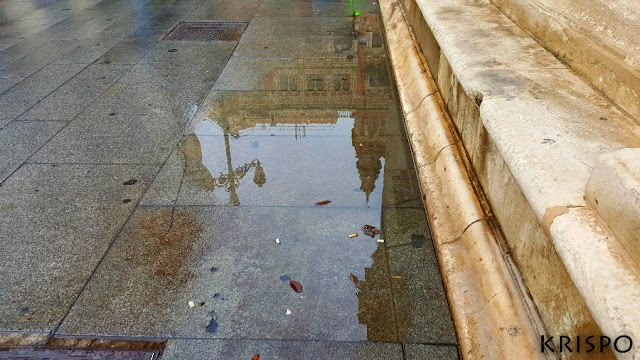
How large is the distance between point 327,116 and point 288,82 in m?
1.21

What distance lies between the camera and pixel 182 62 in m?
7.88

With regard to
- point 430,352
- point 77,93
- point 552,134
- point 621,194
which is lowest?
point 430,352

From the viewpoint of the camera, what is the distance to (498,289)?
3.00 metres

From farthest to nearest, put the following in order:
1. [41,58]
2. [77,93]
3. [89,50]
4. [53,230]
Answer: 1. [89,50]
2. [41,58]
3. [77,93]
4. [53,230]

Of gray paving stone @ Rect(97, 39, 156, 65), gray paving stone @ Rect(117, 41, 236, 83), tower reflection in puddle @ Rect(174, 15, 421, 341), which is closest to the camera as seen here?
tower reflection in puddle @ Rect(174, 15, 421, 341)

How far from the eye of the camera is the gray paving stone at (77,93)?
6.15 m

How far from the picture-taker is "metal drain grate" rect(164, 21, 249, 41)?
915 centimetres

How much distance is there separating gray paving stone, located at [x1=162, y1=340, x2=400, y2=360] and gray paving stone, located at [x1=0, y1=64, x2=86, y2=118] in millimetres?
4527

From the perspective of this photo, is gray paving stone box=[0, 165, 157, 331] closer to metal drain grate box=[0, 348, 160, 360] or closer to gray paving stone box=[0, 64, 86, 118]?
metal drain grate box=[0, 348, 160, 360]

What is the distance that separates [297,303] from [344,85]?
4101mm

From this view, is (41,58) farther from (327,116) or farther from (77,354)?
(77,354)

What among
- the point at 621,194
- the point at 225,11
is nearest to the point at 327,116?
the point at 621,194

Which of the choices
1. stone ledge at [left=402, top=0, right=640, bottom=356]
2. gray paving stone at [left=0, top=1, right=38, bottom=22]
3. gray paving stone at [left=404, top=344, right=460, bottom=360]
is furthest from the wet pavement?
gray paving stone at [left=0, top=1, right=38, bottom=22]

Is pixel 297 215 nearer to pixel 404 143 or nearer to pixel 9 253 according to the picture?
pixel 404 143
